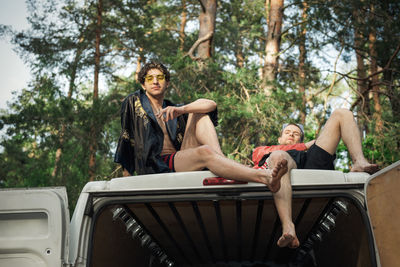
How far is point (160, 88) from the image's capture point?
3430mm

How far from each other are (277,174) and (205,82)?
315 inches

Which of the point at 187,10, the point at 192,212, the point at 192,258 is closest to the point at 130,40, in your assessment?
the point at 187,10

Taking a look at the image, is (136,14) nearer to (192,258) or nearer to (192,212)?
(192,258)

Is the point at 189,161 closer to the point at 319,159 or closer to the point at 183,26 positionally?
the point at 319,159

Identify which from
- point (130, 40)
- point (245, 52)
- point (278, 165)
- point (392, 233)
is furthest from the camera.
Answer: point (245, 52)

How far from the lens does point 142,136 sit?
124 inches

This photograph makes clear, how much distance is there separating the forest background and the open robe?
225 inches

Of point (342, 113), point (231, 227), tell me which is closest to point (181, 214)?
point (231, 227)

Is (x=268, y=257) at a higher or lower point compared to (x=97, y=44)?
lower

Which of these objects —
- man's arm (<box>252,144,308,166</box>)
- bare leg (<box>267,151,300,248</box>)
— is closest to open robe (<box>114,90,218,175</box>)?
man's arm (<box>252,144,308,166</box>)

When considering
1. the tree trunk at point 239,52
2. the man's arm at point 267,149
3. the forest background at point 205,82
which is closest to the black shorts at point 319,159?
the man's arm at point 267,149

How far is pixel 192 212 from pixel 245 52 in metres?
18.5

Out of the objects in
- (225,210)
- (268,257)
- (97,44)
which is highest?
(97,44)

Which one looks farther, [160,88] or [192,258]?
[192,258]
